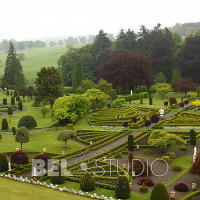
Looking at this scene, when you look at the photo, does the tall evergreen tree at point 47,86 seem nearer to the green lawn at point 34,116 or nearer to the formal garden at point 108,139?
the formal garden at point 108,139

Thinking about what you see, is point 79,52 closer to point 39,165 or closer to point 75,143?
point 75,143

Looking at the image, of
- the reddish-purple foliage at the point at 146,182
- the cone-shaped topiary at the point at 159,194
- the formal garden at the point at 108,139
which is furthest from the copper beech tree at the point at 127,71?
the cone-shaped topiary at the point at 159,194

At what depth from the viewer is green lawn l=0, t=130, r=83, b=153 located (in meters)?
51.1

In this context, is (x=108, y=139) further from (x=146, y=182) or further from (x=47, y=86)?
(x=47, y=86)

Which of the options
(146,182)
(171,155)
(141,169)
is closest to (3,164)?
(141,169)

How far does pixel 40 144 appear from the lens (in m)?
53.9

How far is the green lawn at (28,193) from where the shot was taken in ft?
100

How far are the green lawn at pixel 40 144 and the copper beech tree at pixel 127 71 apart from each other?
40.2m

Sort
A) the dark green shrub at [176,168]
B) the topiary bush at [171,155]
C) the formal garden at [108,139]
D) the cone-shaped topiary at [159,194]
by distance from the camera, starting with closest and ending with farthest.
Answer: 1. the cone-shaped topiary at [159,194]
2. the formal garden at [108,139]
3. the dark green shrub at [176,168]
4. the topiary bush at [171,155]

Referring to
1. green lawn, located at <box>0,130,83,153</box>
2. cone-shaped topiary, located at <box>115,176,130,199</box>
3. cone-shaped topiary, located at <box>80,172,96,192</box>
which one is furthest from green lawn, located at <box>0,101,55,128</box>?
cone-shaped topiary, located at <box>115,176,130,199</box>

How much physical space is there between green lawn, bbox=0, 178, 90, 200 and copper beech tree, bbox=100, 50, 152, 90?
207ft

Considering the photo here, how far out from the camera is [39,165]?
4131cm

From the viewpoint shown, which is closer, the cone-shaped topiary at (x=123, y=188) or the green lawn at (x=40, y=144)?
the cone-shaped topiary at (x=123, y=188)

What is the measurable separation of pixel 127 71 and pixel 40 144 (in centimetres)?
4729
